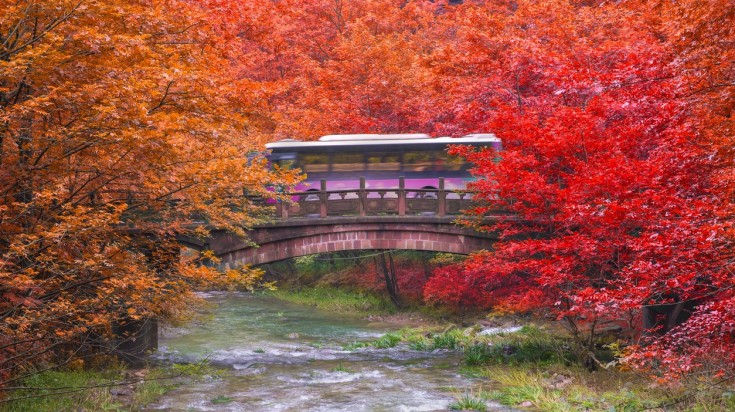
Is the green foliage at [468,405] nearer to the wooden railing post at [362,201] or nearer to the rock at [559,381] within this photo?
the rock at [559,381]

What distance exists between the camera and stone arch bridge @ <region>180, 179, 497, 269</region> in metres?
22.6

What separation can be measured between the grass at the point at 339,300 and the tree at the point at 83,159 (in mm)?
18940

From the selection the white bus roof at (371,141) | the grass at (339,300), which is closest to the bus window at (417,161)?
the white bus roof at (371,141)

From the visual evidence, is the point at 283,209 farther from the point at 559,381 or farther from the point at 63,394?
the point at 63,394

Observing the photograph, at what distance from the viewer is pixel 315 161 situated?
2772 cm

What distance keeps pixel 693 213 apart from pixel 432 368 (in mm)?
9792

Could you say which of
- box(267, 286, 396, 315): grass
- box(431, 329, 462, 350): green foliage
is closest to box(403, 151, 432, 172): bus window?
box(431, 329, 462, 350): green foliage

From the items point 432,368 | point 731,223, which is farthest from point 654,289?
point 432,368

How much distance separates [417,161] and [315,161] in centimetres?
395

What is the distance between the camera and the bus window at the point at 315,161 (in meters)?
27.7

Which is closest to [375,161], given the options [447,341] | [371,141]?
[371,141]

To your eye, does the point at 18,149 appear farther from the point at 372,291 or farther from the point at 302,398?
the point at 372,291

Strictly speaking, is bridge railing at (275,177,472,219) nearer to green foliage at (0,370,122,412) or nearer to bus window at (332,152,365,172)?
bus window at (332,152,365,172)

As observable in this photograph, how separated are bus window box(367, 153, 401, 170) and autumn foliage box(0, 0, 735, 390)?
3.22m
